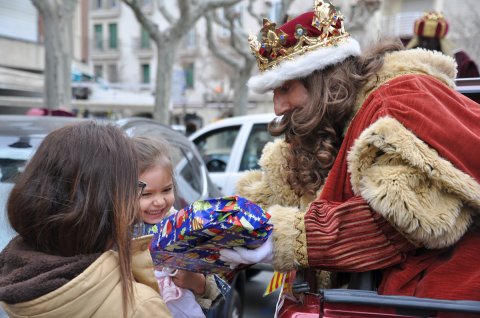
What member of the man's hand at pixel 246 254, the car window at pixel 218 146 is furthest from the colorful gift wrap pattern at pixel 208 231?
the car window at pixel 218 146

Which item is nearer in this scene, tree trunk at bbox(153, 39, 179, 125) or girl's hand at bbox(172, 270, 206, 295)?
girl's hand at bbox(172, 270, 206, 295)

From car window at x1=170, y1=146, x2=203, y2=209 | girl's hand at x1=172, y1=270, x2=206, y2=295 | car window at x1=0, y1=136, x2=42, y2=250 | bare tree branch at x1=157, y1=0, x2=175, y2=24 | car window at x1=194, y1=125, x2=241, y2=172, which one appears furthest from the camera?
bare tree branch at x1=157, y1=0, x2=175, y2=24

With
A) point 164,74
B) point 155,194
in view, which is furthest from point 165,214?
point 164,74

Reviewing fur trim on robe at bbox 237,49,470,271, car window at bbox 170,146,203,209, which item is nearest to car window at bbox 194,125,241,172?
car window at bbox 170,146,203,209

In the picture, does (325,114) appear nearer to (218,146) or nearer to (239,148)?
(239,148)

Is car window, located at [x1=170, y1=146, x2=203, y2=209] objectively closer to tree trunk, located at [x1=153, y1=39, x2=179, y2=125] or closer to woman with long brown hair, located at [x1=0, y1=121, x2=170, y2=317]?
woman with long brown hair, located at [x1=0, y1=121, x2=170, y2=317]

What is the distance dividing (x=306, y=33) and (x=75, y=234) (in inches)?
45.8

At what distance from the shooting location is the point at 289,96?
2113 millimetres

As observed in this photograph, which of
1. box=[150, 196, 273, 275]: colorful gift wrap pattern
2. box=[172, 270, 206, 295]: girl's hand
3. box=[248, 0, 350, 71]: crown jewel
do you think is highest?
box=[248, 0, 350, 71]: crown jewel

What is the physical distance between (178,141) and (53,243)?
304 centimetres

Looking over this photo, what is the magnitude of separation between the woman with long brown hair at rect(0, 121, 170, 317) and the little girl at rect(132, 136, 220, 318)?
36 cm

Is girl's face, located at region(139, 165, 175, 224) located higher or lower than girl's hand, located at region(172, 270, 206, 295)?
higher

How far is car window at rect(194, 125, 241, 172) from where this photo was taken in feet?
20.5

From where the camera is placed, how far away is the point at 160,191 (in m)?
2.21
